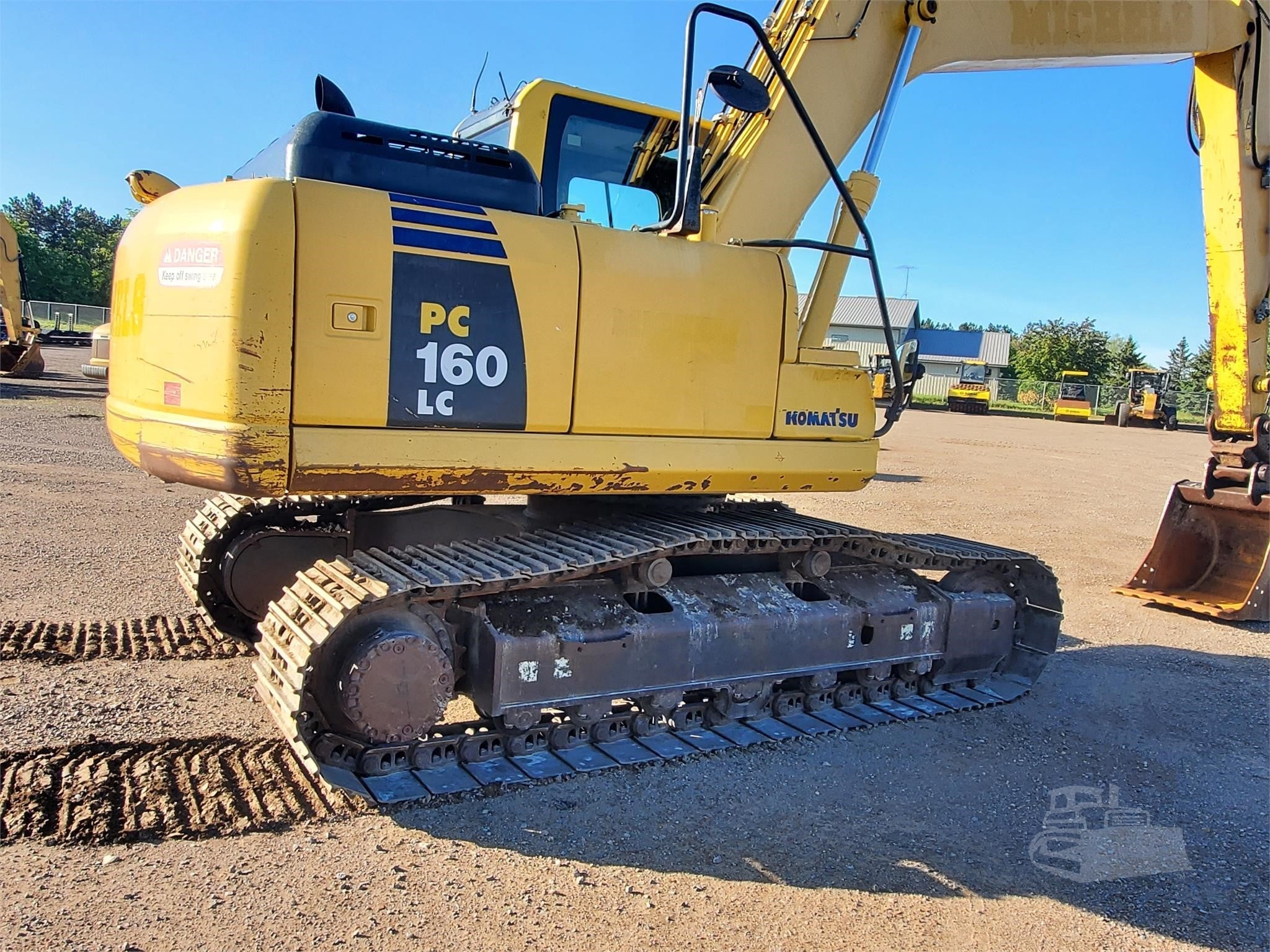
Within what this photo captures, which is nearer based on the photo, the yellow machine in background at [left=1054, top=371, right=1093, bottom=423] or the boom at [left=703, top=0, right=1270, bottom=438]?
the boom at [left=703, top=0, right=1270, bottom=438]

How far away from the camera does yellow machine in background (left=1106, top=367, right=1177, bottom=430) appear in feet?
133

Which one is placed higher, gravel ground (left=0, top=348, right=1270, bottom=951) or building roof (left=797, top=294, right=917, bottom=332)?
building roof (left=797, top=294, right=917, bottom=332)

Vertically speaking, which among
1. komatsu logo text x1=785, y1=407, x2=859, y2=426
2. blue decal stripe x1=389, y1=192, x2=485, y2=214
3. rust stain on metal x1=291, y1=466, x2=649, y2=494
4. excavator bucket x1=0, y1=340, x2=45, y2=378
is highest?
A: blue decal stripe x1=389, y1=192, x2=485, y2=214

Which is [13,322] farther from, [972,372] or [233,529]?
[972,372]

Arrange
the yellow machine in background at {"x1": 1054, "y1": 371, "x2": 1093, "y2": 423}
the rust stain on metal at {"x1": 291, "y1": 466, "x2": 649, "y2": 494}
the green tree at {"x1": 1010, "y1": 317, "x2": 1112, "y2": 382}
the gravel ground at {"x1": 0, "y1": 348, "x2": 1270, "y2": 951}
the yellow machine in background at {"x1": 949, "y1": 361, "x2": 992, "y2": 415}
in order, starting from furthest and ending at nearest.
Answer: the green tree at {"x1": 1010, "y1": 317, "x2": 1112, "y2": 382}
the yellow machine in background at {"x1": 949, "y1": 361, "x2": 992, "y2": 415}
the yellow machine in background at {"x1": 1054, "y1": 371, "x2": 1093, "y2": 423}
the rust stain on metal at {"x1": 291, "y1": 466, "x2": 649, "y2": 494}
the gravel ground at {"x1": 0, "y1": 348, "x2": 1270, "y2": 951}

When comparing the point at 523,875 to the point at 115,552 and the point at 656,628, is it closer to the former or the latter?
the point at 656,628

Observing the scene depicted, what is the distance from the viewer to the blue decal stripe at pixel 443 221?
3.85 metres

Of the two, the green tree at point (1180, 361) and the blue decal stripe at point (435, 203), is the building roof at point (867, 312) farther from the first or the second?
the blue decal stripe at point (435, 203)

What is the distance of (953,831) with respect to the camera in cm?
399

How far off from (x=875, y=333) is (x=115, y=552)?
62181 mm

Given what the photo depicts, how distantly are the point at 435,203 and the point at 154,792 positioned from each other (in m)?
2.54

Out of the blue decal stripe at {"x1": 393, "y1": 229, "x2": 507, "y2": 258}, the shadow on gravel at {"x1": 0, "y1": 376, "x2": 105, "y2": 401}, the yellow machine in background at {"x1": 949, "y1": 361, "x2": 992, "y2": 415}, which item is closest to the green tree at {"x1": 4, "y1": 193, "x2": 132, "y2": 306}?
the shadow on gravel at {"x1": 0, "y1": 376, "x2": 105, "y2": 401}

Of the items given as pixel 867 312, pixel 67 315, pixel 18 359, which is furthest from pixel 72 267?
pixel 867 312

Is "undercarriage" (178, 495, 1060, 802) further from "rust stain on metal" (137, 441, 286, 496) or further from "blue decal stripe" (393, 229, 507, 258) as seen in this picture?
"blue decal stripe" (393, 229, 507, 258)
